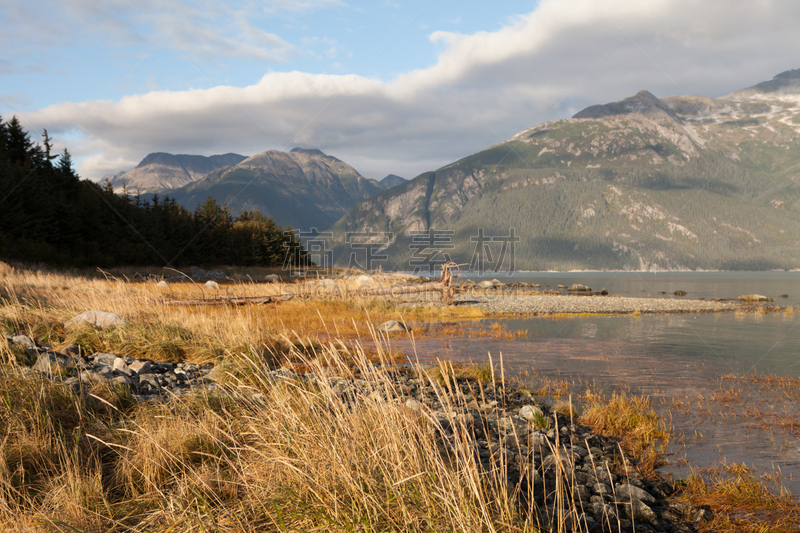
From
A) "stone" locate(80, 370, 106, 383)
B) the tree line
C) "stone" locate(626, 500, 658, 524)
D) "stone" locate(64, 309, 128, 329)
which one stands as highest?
the tree line

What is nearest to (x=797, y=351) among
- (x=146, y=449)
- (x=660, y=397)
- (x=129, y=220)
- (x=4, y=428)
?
(x=660, y=397)

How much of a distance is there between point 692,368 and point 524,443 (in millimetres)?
8474

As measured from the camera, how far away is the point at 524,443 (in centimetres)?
590

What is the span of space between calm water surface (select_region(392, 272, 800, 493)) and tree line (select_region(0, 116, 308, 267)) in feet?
109

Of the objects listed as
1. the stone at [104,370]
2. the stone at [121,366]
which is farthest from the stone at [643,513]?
the stone at [121,366]

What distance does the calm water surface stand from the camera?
630 centimetres

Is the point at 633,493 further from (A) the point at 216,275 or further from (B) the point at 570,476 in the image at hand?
(A) the point at 216,275

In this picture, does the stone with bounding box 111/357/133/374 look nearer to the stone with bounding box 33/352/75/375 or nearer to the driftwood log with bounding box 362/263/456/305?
the stone with bounding box 33/352/75/375

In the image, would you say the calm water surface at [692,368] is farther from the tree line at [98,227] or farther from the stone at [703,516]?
the tree line at [98,227]

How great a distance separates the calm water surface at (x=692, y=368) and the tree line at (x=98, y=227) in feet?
109

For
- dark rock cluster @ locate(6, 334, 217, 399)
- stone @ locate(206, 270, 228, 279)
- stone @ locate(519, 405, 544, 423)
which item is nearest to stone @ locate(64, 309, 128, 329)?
dark rock cluster @ locate(6, 334, 217, 399)

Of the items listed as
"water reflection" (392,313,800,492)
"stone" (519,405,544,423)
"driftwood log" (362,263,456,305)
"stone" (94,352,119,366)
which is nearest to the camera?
"water reflection" (392,313,800,492)

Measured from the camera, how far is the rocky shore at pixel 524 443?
3.14 meters

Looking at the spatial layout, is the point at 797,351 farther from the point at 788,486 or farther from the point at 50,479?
the point at 50,479
